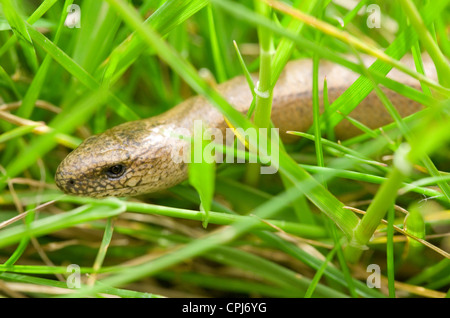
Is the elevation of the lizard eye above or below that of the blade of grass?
below

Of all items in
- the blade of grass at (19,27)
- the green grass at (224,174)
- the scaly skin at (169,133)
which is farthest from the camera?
the scaly skin at (169,133)

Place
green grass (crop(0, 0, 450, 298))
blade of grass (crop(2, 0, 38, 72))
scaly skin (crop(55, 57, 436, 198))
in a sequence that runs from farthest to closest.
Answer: scaly skin (crop(55, 57, 436, 198))
blade of grass (crop(2, 0, 38, 72))
green grass (crop(0, 0, 450, 298))

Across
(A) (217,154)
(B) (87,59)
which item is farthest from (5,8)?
(A) (217,154)

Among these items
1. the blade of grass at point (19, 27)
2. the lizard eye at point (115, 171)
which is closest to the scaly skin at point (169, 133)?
the lizard eye at point (115, 171)

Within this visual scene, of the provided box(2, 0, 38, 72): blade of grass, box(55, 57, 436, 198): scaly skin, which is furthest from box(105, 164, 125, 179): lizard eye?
box(2, 0, 38, 72): blade of grass

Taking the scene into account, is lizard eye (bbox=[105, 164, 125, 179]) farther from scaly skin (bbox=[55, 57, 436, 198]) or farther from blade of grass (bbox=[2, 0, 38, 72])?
blade of grass (bbox=[2, 0, 38, 72])

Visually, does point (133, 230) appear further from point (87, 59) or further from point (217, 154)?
point (87, 59)

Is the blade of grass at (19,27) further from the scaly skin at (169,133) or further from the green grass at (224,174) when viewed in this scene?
the scaly skin at (169,133)
